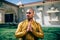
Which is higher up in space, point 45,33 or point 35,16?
point 35,16

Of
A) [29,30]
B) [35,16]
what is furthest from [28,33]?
[35,16]

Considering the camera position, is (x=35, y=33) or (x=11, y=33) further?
(x=11, y=33)

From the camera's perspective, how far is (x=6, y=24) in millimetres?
2629

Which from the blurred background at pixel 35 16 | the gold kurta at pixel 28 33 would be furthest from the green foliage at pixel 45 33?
the gold kurta at pixel 28 33

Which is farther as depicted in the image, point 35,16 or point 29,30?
point 35,16

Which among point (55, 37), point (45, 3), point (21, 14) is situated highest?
point (45, 3)

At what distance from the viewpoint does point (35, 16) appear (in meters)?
2.52

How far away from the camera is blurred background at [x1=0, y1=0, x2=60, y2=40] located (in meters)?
2.53

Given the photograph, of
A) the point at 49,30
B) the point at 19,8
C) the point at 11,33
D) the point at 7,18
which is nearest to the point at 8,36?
the point at 11,33

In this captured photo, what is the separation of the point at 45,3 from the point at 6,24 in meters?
0.74

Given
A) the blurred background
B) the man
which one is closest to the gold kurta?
the man

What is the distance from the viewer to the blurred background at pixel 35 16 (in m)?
2.53

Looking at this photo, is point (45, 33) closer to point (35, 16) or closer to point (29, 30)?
point (35, 16)

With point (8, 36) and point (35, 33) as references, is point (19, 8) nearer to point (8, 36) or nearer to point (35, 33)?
point (8, 36)
